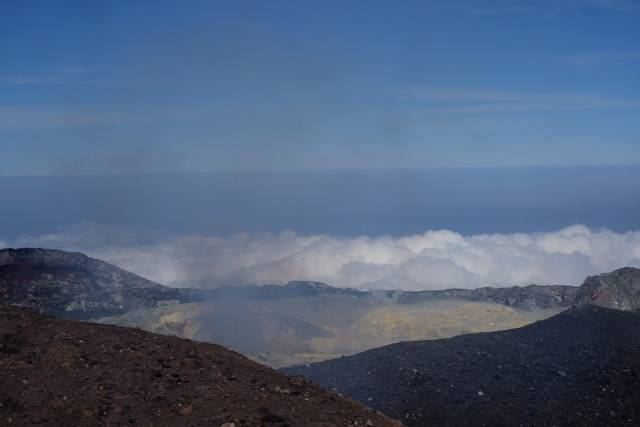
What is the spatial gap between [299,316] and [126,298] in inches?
455

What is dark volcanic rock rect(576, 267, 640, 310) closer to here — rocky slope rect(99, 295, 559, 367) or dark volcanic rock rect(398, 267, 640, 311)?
dark volcanic rock rect(398, 267, 640, 311)

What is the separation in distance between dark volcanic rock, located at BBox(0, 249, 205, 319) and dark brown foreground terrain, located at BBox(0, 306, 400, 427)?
26111 millimetres

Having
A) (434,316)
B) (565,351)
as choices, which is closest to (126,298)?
(434,316)

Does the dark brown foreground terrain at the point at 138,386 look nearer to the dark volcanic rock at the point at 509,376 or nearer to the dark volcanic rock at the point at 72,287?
the dark volcanic rock at the point at 509,376

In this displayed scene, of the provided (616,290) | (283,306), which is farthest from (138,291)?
(616,290)

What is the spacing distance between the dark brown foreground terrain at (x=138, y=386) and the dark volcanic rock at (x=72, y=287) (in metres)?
26.1

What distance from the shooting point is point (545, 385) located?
16.8 m

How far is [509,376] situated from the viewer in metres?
17.7

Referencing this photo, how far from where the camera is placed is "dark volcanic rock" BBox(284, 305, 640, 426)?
48.9ft

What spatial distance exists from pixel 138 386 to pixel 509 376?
1157cm

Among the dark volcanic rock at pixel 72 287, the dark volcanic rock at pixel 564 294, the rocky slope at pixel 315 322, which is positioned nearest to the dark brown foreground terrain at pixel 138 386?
the rocky slope at pixel 315 322

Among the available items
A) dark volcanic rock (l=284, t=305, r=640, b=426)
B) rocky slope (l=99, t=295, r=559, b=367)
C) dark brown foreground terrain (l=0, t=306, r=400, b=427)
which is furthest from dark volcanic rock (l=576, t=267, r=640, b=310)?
dark brown foreground terrain (l=0, t=306, r=400, b=427)

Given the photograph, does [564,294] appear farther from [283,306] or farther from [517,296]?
[283,306]

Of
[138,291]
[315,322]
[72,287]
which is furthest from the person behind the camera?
[138,291]
